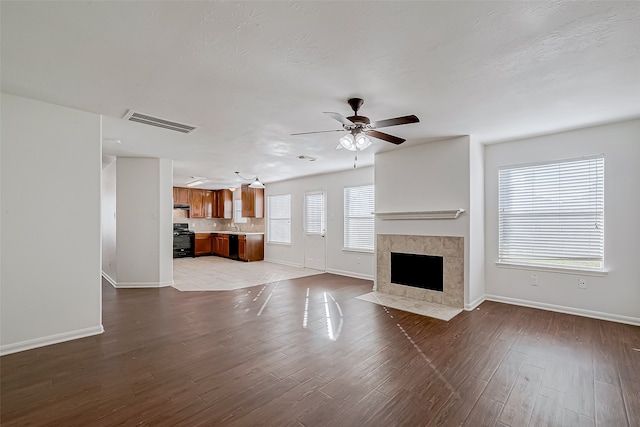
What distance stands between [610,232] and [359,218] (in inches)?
160

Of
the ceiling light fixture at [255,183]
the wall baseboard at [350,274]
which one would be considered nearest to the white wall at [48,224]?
the ceiling light fixture at [255,183]

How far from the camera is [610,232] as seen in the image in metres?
3.81

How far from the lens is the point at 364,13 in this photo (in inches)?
68.7

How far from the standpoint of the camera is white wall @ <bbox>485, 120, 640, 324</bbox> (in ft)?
12.0

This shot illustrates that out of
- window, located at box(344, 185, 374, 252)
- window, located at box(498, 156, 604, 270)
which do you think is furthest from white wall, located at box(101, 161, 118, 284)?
window, located at box(498, 156, 604, 270)

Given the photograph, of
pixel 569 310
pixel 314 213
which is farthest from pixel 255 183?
pixel 569 310

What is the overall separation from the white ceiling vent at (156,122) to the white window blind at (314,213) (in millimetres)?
4192

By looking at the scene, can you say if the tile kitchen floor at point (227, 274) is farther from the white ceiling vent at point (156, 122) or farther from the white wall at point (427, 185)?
the white ceiling vent at point (156, 122)

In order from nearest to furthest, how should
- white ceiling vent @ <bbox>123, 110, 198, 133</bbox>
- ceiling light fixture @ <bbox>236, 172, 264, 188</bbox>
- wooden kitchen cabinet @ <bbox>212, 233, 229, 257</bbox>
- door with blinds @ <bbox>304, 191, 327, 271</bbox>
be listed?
1. white ceiling vent @ <bbox>123, 110, 198, 133</bbox>
2. door with blinds @ <bbox>304, 191, 327, 271</bbox>
3. ceiling light fixture @ <bbox>236, 172, 264, 188</bbox>
4. wooden kitchen cabinet @ <bbox>212, 233, 229, 257</bbox>

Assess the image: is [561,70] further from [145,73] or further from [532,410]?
[145,73]

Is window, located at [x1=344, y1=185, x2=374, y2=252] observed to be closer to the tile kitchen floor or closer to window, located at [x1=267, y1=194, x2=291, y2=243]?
the tile kitchen floor

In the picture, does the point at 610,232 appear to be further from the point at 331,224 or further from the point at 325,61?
the point at 331,224

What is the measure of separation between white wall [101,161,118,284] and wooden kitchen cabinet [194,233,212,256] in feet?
12.2

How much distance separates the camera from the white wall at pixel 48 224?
9.42 ft
